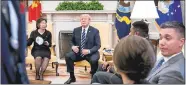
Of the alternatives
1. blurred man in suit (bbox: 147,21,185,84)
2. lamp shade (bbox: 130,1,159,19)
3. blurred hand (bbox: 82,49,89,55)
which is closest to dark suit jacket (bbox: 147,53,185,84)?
blurred man in suit (bbox: 147,21,185,84)

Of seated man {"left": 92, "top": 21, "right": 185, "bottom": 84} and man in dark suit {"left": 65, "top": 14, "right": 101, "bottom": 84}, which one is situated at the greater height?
seated man {"left": 92, "top": 21, "right": 185, "bottom": 84}

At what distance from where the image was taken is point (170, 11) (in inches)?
90.7

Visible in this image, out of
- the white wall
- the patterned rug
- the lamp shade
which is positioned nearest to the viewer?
the lamp shade

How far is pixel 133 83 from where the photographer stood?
96 cm

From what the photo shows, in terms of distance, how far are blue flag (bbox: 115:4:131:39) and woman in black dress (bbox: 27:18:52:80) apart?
873mm

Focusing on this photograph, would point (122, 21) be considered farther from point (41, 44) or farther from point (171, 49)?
point (171, 49)

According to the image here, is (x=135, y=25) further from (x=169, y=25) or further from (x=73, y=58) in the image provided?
(x=73, y=58)

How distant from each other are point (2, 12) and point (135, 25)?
161 cm

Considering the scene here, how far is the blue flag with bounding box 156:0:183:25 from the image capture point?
6.46 feet

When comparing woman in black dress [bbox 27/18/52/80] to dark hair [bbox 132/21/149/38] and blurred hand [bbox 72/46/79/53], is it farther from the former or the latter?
dark hair [bbox 132/21/149/38]

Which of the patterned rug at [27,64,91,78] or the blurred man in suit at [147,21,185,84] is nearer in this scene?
the blurred man in suit at [147,21,185,84]

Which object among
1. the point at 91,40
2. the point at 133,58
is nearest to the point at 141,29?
the point at 91,40

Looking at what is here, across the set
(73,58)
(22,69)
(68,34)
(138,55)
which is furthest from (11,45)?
(68,34)

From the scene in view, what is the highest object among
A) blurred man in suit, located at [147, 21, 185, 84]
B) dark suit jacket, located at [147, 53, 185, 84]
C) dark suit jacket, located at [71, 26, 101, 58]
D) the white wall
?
the white wall
